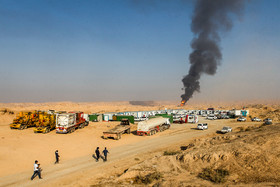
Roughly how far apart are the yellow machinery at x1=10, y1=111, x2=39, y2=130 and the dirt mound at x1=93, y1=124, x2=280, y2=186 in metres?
29.7

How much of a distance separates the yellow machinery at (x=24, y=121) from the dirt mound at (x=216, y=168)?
29.7 meters

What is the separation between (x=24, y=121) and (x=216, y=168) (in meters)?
36.3

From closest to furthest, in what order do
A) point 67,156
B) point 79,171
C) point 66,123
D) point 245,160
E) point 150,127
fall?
point 245,160 → point 79,171 → point 67,156 → point 66,123 → point 150,127

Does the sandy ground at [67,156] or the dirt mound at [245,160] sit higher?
the dirt mound at [245,160]

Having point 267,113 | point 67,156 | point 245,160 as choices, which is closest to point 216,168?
point 245,160

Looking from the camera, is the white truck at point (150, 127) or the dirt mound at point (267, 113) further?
the dirt mound at point (267, 113)

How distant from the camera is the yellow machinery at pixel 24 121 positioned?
37.3 meters

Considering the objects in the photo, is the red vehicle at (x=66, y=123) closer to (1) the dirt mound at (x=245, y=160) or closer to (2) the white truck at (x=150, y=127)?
(2) the white truck at (x=150, y=127)

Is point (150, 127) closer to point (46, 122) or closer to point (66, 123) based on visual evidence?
point (66, 123)

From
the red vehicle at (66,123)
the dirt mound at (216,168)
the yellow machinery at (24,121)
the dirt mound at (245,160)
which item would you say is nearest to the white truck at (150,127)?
the red vehicle at (66,123)

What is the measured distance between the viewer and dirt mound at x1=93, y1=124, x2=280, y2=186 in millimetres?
13320

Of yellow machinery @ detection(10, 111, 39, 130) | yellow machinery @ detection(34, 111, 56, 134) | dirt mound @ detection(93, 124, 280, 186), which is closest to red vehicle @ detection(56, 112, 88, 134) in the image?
yellow machinery @ detection(34, 111, 56, 134)

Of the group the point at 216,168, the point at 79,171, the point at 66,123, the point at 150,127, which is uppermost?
the point at 66,123

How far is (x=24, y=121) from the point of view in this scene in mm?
38062
